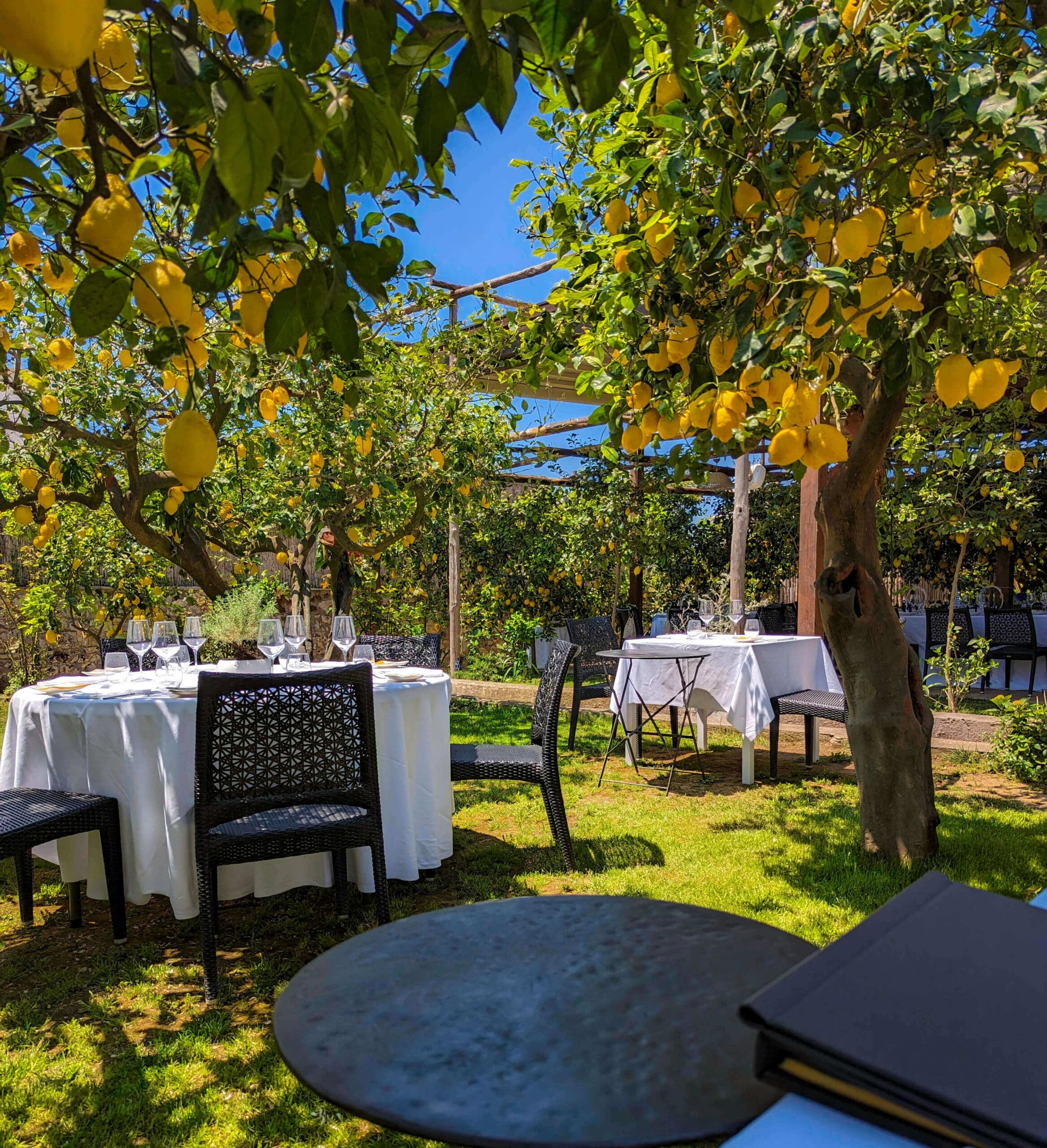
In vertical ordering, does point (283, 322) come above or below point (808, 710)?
above

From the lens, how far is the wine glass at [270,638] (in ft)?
11.0

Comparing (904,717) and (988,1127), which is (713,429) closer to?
(988,1127)

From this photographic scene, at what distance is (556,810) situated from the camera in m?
Answer: 3.38

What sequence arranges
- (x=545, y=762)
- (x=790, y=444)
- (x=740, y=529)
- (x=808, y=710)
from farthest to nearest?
1. (x=740, y=529)
2. (x=808, y=710)
3. (x=545, y=762)
4. (x=790, y=444)

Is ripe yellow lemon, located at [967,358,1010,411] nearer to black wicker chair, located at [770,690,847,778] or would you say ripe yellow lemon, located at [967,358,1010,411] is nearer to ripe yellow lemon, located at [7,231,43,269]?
ripe yellow lemon, located at [7,231,43,269]

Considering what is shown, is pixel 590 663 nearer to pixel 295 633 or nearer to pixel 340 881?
pixel 295 633

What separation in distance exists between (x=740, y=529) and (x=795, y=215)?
6.13 meters

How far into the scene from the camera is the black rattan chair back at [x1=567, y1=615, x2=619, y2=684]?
6.23 metres

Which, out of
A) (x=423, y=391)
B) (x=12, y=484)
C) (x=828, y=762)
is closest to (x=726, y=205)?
(x=423, y=391)

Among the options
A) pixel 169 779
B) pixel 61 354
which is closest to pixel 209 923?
pixel 169 779

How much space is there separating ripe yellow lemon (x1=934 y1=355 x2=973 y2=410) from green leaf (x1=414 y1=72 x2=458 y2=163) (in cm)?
121

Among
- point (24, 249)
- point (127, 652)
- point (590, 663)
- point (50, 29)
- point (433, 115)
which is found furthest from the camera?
point (590, 663)

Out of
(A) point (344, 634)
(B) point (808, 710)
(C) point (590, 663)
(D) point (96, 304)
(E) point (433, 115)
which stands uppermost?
(E) point (433, 115)

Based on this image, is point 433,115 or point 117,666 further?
point 117,666
